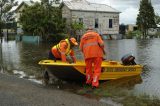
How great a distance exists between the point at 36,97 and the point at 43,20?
110 feet

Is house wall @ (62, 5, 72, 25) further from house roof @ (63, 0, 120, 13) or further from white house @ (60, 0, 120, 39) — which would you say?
house roof @ (63, 0, 120, 13)

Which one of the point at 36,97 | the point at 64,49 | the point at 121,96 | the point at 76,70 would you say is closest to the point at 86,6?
the point at 64,49

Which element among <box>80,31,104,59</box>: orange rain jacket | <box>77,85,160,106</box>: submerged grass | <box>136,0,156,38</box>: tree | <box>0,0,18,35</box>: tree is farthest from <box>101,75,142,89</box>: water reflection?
<box>136,0,156,38</box>: tree

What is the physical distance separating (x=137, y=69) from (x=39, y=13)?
29.9m

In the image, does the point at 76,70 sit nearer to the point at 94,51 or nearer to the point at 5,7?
the point at 94,51

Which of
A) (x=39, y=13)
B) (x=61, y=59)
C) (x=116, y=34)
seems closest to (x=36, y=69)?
(x=61, y=59)

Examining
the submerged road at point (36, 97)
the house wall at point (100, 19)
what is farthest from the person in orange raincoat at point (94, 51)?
the house wall at point (100, 19)

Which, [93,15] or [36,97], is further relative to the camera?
[93,15]

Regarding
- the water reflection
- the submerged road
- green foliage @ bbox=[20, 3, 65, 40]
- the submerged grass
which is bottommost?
the water reflection

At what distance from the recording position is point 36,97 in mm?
9570

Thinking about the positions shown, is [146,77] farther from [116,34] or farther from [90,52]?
[116,34]

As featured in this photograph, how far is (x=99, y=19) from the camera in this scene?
5284 centimetres

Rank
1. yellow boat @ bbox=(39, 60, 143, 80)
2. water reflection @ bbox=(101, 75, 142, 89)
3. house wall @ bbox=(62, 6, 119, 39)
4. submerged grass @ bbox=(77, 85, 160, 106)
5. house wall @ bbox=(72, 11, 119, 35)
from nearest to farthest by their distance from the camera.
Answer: submerged grass @ bbox=(77, 85, 160, 106), yellow boat @ bbox=(39, 60, 143, 80), water reflection @ bbox=(101, 75, 142, 89), house wall @ bbox=(62, 6, 119, 39), house wall @ bbox=(72, 11, 119, 35)

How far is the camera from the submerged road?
29.1ft
